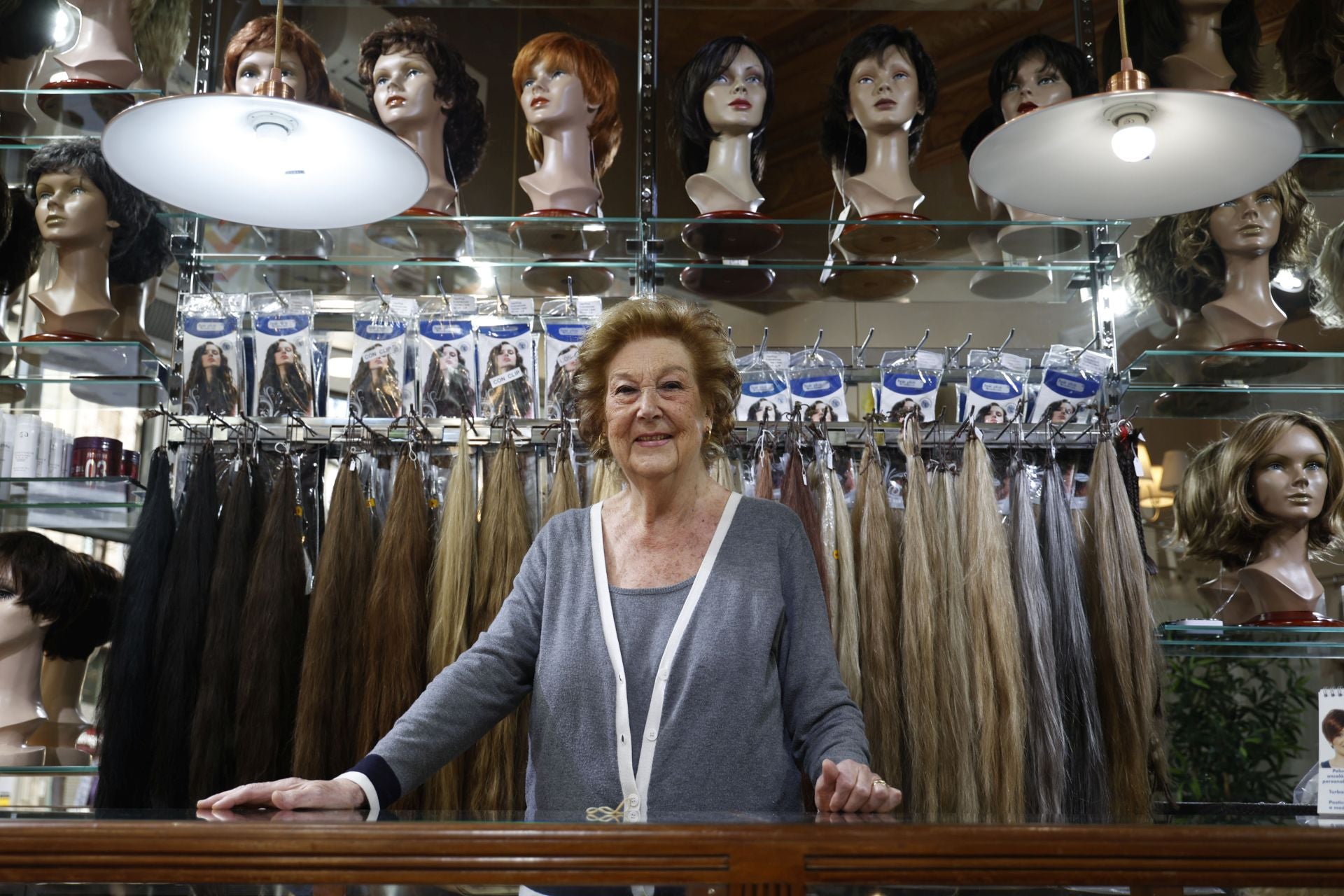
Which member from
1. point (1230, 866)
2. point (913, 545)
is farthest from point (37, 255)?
point (1230, 866)

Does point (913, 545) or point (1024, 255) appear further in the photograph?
point (1024, 255)

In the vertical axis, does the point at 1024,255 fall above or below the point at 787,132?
below

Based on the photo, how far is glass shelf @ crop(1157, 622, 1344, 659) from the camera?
306 cm

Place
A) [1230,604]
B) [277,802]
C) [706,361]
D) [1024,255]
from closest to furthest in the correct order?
1. [277,802]
2. [706,361]
3. [1230,604]
4. [1024,255]

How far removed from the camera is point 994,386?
3.23 meters

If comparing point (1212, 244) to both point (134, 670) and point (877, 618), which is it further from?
point (134, 670)

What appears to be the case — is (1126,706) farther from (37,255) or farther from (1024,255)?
(37,255)

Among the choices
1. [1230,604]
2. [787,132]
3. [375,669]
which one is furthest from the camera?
[787,132]

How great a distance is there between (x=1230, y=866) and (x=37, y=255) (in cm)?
361

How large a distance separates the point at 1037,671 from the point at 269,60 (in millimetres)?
2641

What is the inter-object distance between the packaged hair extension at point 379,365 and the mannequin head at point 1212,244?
7.31 ft

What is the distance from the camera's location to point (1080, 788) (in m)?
2.79

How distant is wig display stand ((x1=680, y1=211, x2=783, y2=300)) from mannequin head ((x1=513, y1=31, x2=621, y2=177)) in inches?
15.9

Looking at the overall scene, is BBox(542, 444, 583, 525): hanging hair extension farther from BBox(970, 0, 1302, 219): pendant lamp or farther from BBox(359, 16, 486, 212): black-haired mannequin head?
BBox(970, 0, 1302, 219): pendant lamp
